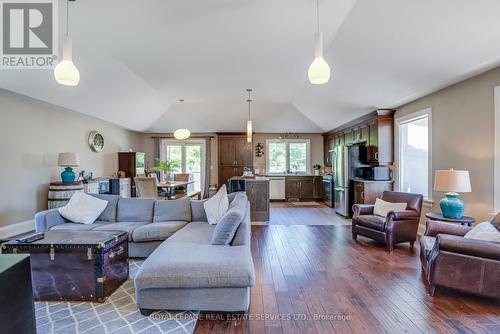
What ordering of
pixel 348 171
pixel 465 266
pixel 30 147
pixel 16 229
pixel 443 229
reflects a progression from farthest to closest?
pixel 348 171 < pixel 30 147 < pixel 16 229 < pixel 443 229 < pixel 465 266

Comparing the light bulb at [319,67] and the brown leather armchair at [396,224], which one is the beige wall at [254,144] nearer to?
the brown leather armchair at [396,224]

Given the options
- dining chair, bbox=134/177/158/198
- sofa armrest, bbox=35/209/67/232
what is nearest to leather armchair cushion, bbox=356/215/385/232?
dining chair, bbox=134/177/158/198

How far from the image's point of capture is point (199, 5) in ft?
9.77

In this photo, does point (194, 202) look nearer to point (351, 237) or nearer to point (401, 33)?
point (351, 237)

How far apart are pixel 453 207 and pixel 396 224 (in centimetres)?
79

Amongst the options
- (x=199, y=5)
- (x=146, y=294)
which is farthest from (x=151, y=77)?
(x=146, y=294)

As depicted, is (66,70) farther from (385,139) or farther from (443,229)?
(385,139)

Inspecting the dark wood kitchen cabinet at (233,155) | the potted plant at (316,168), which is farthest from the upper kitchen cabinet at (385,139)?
the dark wood kitchen cabinet at (233,155)

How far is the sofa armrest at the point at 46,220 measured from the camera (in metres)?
3.40

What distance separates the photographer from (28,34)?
3.55 metres

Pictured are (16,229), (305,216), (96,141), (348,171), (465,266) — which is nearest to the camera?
(465,266)

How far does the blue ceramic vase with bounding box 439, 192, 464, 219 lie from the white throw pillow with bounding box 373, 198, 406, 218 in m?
0.75

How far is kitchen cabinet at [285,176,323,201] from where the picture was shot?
364 inches

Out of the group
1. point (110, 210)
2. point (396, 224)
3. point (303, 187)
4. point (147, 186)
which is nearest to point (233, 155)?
point (303, 187)
